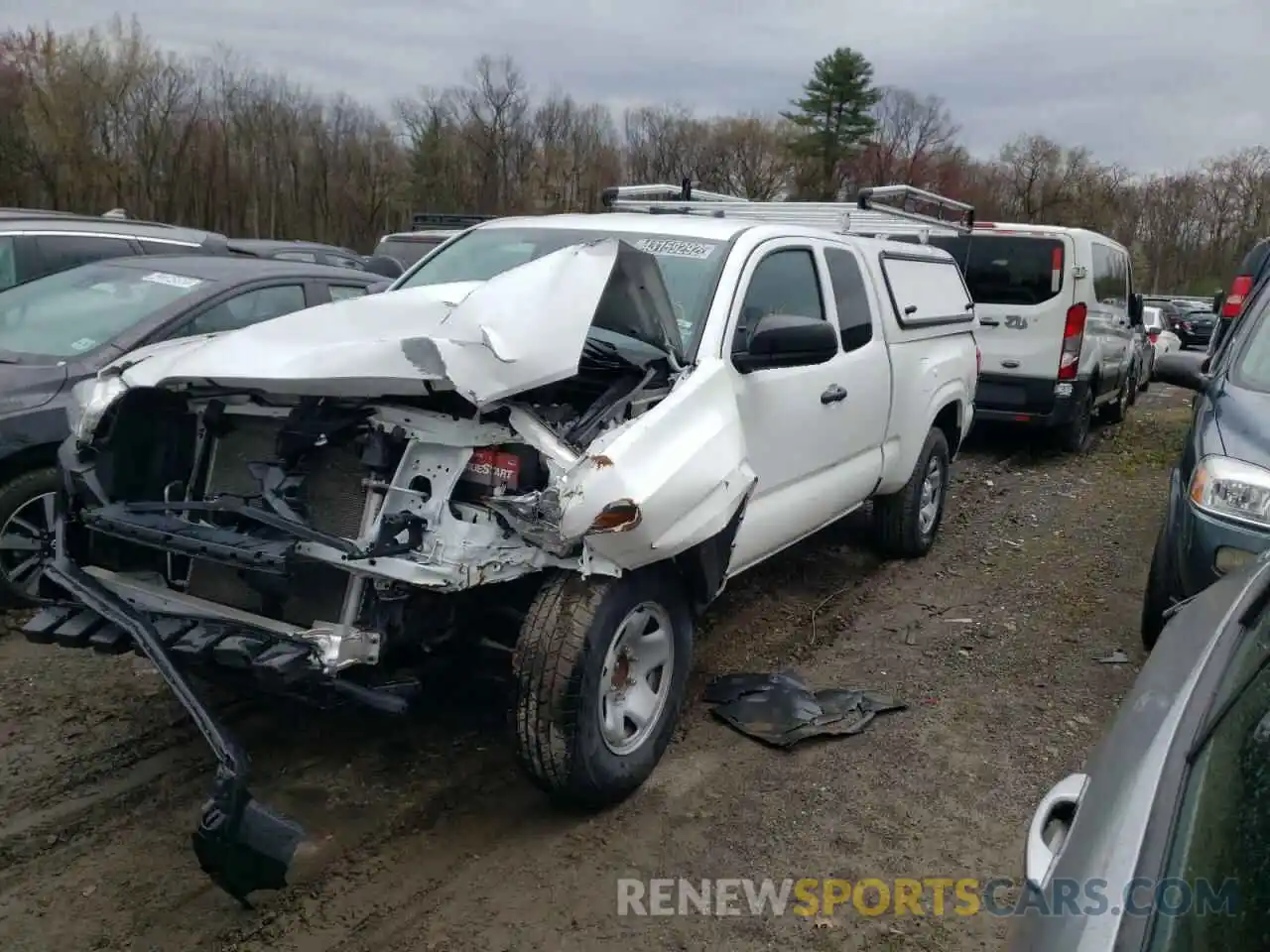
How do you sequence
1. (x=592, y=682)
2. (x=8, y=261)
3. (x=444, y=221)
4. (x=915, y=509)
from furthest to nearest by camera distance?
1. (x=444, y=221)
2. (x=8, y=261)
3. (x=915, y=509)
4. (x=592, y=682)

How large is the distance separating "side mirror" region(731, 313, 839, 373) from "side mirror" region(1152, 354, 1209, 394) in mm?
2439

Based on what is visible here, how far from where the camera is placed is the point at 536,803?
11.8 feet

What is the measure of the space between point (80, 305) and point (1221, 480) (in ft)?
18.2

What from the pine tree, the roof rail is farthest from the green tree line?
the roof rail

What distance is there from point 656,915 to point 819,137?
50311mm

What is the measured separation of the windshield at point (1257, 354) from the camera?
489 centimetres

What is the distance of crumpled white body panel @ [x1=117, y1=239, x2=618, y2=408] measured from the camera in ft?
10.2

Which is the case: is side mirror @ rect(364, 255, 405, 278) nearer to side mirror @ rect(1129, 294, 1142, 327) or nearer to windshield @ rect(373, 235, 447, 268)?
windshield @ rect(373, 235, 447, 268)

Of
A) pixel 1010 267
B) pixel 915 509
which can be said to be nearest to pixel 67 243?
pixel 915 509

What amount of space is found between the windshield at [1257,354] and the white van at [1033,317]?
422cm

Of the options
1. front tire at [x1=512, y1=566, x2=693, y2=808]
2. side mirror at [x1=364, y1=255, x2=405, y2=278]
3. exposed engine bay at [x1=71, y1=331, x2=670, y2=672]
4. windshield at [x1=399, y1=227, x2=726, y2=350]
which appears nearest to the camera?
exposed engine bay at [x1=71, y1=331, x2=670, y2=672]

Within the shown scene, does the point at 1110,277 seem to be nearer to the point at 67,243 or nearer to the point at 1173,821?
the point at 67,243

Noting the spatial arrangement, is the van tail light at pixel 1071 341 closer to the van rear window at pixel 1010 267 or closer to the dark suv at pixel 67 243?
the van rear window at pixel 1010 267

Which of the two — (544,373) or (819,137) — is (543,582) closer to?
(544,373)
